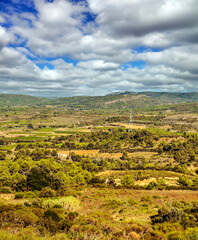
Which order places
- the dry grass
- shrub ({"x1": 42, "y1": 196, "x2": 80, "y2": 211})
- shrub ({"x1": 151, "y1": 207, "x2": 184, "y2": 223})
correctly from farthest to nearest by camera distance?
the dry grass
shrub ({"x1": 42, "y1": 196, "x2": 80, "y2": 211})
shrub ({"x1": 151, "y1": 207, "x2": 184, "y2": 223})

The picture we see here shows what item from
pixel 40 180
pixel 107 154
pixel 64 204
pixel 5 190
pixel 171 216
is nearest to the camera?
pixel 171 216

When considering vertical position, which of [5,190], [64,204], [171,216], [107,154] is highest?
[171,216]

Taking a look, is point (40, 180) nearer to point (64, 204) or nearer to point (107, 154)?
point (64, 204)

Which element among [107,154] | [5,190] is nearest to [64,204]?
[5,190]

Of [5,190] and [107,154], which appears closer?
[5,190]

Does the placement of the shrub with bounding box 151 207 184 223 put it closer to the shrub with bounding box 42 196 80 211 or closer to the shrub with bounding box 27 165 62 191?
the shrub with bounding box 42 196 80 211

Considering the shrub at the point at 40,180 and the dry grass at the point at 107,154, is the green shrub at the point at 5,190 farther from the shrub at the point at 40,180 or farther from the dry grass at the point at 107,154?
the dry grass at the point at 107,154

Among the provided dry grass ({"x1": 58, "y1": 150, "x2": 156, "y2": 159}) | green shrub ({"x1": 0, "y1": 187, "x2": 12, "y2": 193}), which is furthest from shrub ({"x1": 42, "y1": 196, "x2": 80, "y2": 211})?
dry grass ({"x1": 58, "y1": 150, "x2": 156, "y2": 159})

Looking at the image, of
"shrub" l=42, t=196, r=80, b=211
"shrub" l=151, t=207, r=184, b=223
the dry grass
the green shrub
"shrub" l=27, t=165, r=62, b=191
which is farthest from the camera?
the dry grass

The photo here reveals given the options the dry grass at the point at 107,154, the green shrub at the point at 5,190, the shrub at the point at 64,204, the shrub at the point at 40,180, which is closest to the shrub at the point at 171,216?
the shrub at the point at 64,204

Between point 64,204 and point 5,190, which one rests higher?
point 64,204

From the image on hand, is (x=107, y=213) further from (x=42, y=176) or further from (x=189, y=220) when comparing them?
(x=42, y=176)
